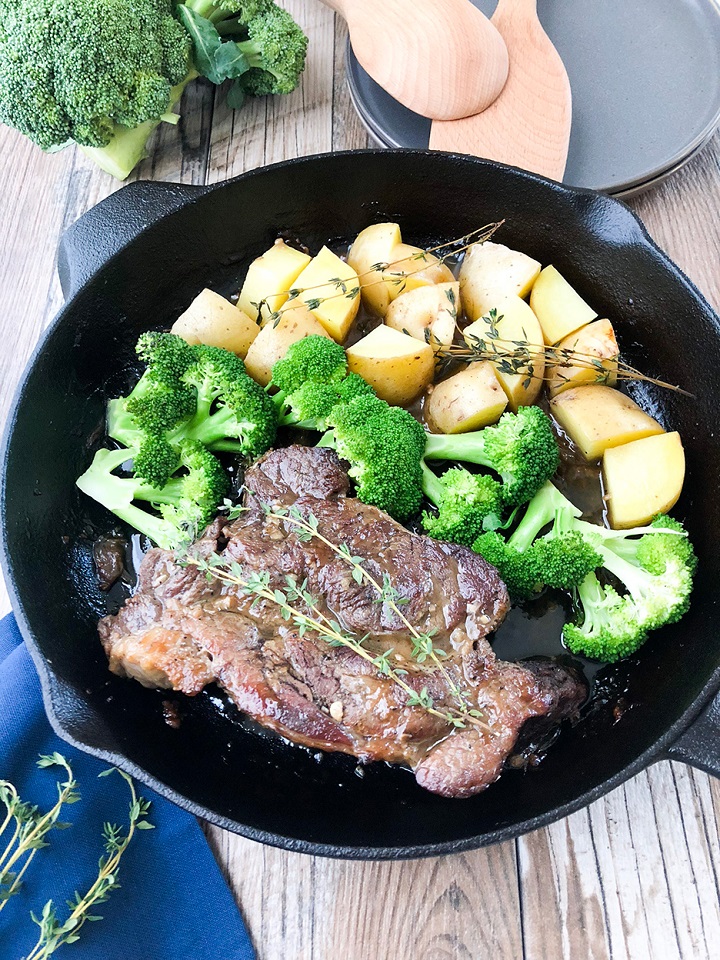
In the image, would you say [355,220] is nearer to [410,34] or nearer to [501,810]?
A: [410,34]

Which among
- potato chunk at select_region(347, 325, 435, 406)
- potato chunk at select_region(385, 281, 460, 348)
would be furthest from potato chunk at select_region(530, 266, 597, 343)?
potato chunk at select_region(347, 325, 435, 406)

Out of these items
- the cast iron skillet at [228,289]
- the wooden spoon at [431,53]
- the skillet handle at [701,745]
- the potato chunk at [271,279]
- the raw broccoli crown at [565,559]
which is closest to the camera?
the skillet handle at [701,745]

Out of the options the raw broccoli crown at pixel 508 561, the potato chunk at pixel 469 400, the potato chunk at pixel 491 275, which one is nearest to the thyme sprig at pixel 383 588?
the raw broccoli crown at pixel 508 561

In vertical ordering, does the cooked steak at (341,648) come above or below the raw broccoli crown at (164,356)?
below

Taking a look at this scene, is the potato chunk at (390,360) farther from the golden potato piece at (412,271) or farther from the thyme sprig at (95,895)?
the thyme sprig at (95,895)

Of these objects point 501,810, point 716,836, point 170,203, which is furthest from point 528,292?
point 716,836

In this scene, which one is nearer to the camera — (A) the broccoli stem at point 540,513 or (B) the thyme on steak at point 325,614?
(B) the thyme on steak at point 325,614

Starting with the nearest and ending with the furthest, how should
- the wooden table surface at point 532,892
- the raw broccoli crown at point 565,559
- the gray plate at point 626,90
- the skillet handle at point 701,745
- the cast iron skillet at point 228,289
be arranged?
the skillet handle at point 701,745, the cast iron skillet at point 228,289, the raw broccoli crown at point 565,559, the wooden table surface at point 532,892, the gray plate at point 626,90

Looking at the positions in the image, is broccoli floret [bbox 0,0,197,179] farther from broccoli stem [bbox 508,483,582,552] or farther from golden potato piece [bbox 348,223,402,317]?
broccoli stem [bbox 508,483,582,552]
